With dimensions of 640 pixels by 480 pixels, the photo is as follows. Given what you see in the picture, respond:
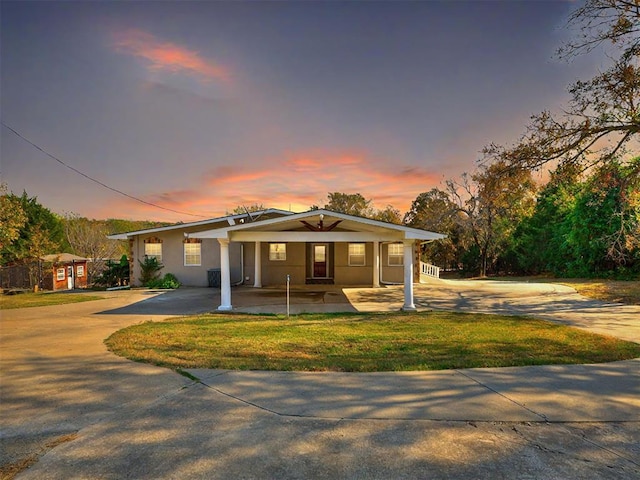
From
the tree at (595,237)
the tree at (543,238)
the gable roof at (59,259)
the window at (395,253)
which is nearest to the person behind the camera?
the window at (395,253)

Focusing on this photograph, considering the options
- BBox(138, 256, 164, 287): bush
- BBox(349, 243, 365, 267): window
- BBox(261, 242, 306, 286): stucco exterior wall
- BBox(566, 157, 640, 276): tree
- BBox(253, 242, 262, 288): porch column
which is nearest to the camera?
BBox(253, 242, 262, 288): porch column

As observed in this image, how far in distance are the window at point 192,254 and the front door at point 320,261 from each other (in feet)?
18.7

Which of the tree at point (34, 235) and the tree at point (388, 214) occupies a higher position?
the tree at point (388, 214)

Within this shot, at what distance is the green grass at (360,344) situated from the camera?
18.7 ft

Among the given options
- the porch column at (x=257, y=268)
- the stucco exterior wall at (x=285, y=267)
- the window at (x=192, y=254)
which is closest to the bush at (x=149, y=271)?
the window at (x=192, y=254)

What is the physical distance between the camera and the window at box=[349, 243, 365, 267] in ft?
61.4

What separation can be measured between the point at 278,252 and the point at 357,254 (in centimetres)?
395

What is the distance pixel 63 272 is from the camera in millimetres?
24172

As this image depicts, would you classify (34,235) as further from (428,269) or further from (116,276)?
(428,269)

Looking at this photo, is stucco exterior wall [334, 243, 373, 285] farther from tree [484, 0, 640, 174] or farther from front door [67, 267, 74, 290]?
front door [67, 267, 74, 290]

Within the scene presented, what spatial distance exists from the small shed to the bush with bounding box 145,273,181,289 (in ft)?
28.2

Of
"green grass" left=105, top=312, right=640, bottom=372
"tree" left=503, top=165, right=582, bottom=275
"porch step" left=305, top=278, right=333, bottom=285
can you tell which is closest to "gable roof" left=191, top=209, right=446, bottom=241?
"green grass" left=105, top=312, right=640, bottom=372

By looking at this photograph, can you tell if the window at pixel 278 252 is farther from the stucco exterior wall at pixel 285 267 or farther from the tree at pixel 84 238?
the tree at pixel 84 238

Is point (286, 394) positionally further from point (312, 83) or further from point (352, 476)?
point (312, 83)
